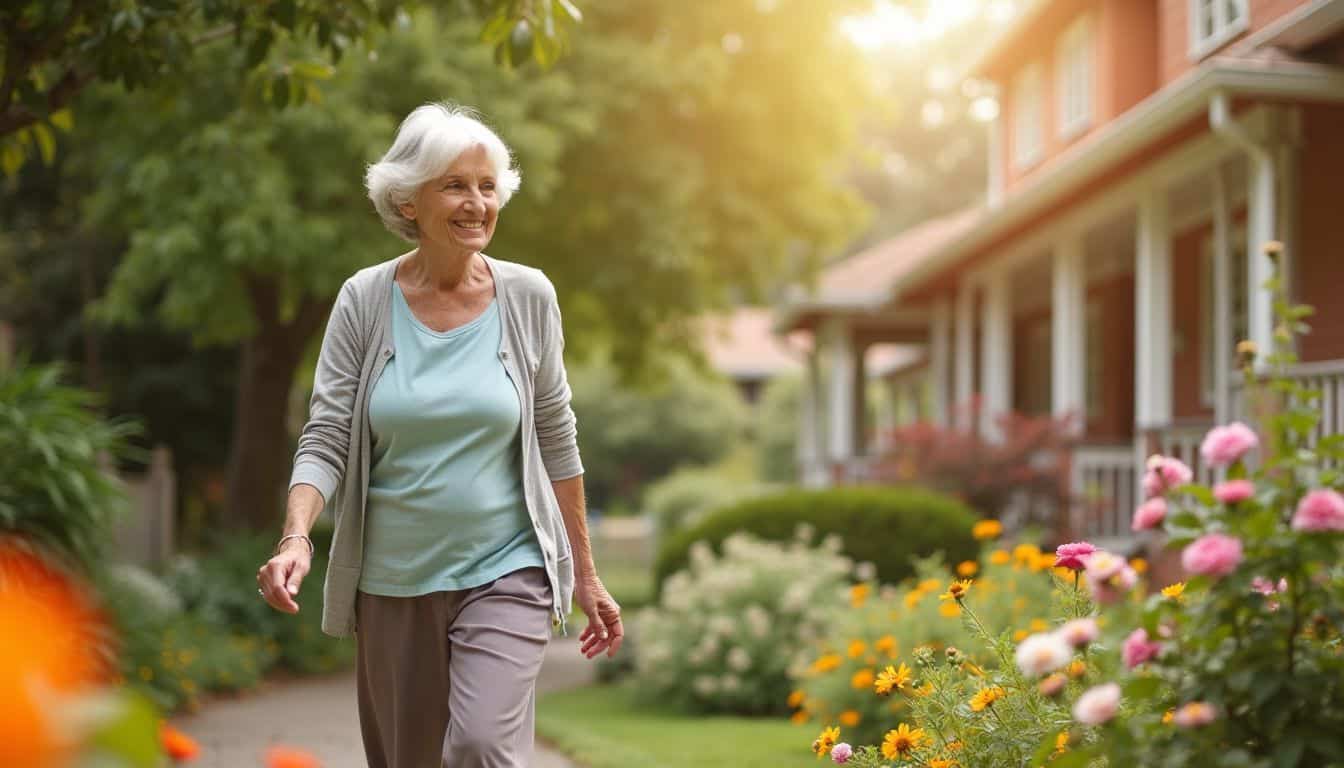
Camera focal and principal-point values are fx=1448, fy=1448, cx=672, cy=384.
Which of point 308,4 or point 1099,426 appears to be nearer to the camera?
point 308,4

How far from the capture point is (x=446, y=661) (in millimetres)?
3426

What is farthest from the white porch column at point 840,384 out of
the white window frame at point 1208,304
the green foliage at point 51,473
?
the green foliage at point 51,473

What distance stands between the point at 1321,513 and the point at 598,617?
1980mm

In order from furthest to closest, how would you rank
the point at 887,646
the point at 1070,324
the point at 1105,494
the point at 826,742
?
the point at 1070,324
the point at 1105,494
the point at 887,646
the point at 826,742

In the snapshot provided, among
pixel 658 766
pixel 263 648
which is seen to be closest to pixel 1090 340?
pixel 263 648

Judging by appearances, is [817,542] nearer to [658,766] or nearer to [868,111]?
[658,766]

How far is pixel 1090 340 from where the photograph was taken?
1734cm

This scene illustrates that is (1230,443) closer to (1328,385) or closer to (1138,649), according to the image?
(1138,649)

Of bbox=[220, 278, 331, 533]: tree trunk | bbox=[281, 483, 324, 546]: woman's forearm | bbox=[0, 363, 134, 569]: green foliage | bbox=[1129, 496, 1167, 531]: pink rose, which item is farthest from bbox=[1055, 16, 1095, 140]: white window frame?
bbox=[1129, 496, 1167, 531]: pink rose

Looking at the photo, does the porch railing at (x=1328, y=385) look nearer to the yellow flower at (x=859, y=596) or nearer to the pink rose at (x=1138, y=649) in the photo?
the yellow flower at (x=859, y=596)

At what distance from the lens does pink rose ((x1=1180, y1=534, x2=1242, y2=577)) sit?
2.27 m

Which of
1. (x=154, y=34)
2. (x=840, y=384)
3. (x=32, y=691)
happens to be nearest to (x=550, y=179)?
(x=154, y=34)

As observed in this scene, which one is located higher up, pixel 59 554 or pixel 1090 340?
pixel 1090 340

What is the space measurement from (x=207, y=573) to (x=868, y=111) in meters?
9.39
